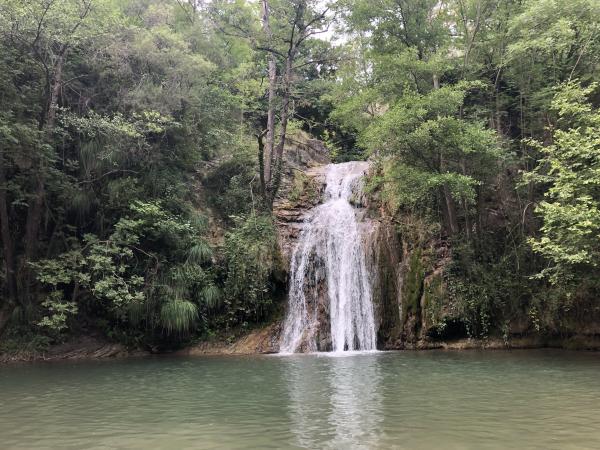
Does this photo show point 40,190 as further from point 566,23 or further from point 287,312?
point 566,23

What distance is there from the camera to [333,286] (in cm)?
1778

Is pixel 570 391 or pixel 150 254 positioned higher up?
pixel 150 254

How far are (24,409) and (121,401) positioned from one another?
1.53m

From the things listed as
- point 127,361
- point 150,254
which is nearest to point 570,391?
point 127,361

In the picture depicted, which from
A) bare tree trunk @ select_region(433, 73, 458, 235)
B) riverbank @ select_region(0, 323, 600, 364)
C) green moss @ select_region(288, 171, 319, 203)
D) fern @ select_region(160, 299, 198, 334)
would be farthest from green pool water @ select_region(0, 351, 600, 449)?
green moss @ select_region(288, 171, 319, 203)

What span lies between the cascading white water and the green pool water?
3709 mm

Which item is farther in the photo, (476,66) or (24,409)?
(476,66)

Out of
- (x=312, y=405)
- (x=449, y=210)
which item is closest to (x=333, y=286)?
(x=449, y=210)

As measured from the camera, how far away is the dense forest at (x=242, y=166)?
1523cm

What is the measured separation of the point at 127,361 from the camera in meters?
14.8

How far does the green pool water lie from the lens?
5887 mm

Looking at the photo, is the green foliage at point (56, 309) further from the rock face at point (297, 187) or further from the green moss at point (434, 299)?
the green moss at point (434, 299)

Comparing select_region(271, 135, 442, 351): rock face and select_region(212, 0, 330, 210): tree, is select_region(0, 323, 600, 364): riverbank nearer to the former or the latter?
select_region(271, 135, 442, 351): rock face

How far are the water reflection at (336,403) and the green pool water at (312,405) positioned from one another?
0.9 inches
